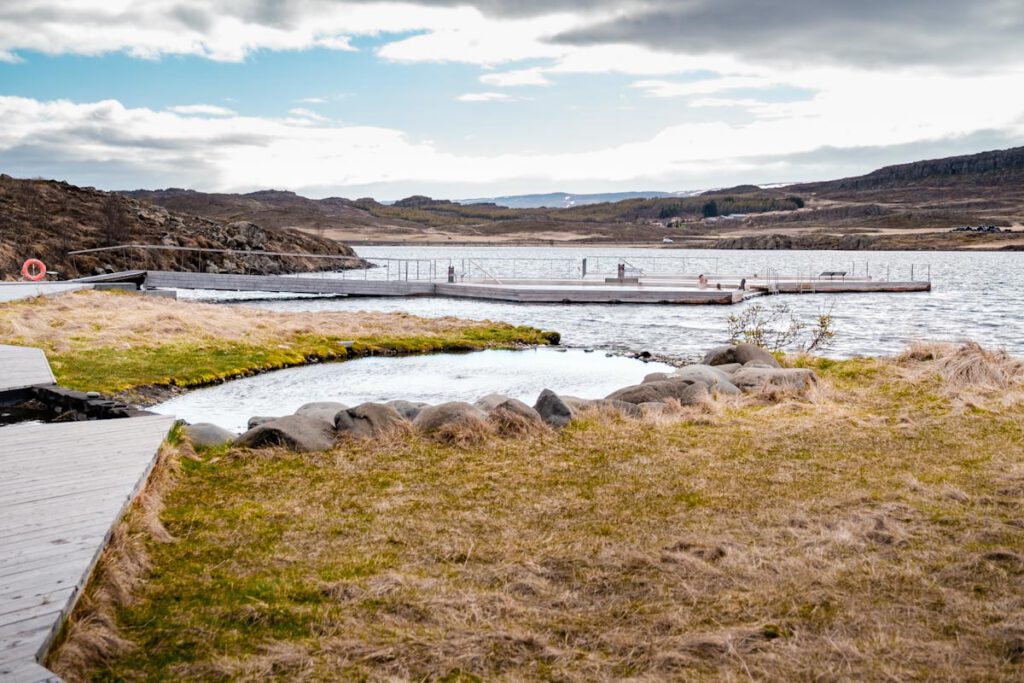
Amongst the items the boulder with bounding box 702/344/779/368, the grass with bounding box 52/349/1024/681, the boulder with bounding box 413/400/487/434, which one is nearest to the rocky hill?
the boulder with bounding box 702/344/779/368

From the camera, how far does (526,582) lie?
207 inches

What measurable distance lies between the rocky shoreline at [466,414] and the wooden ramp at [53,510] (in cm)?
104

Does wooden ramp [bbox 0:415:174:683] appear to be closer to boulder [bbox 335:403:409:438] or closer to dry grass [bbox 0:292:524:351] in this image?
boulder [bbox 335:403:409:438]

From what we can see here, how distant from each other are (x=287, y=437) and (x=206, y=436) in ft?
3.16

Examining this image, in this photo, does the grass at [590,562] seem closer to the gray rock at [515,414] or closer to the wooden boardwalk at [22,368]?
the gray rock at [515,414]

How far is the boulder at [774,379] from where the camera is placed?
12930 mm

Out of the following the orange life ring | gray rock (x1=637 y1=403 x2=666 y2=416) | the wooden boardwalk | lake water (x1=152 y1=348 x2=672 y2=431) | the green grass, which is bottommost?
lake water (x1=152 y1=348 x2=672 y2=431)

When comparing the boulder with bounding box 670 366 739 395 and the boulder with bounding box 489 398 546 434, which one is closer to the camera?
the boulder with bounding box 489 398 546 434

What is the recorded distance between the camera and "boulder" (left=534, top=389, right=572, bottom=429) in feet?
34.1

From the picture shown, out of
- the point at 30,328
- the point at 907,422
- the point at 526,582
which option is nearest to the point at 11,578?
the point at 526,582

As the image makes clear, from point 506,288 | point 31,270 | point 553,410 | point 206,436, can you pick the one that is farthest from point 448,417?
point 31,270

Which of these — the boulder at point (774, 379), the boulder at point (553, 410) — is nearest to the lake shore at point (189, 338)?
the boulder at point (553, 410)

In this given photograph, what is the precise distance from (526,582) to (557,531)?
46.1 inches

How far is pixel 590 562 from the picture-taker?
5672 millimetres
